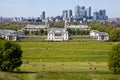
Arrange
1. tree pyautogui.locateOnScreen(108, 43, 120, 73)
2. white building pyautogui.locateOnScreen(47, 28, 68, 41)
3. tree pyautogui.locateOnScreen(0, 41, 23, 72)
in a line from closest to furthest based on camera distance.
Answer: tree pyautogui.locateOnScreen(0, 41, 23, 72)
tree pyautogui.locateOnScreen(108, 43, 120, 73)
white building pyautogui.locateOnScreen(47, 28, 68, 41)

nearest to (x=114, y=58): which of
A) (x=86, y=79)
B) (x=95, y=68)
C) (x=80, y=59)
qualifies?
(x=95, y=68)

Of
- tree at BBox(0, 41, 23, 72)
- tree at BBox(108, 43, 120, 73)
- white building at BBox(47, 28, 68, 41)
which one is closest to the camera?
tree at BBox(0, 41, 23, 72)

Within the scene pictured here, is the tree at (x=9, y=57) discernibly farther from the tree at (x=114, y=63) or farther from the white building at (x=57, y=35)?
the white building at (x=57, y=35)

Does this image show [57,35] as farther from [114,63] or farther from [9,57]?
[114,63]

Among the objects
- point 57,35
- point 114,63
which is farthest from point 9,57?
point 57,35

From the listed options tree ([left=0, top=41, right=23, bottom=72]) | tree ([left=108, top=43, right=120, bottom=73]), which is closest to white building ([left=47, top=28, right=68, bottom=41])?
tree ([left=0, top=41, right=23, bottom=72])

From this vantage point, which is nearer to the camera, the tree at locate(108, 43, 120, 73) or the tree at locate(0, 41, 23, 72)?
the tree at locate(0, 41, 23, 72)

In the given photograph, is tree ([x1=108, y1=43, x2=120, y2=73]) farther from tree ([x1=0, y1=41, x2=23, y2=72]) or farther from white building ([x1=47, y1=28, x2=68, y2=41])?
white building ([x1=47, y1=28, x2=68, y2=41])

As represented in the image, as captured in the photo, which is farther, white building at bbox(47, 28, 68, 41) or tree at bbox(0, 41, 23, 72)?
white building at bbox(47, 28, 68, 41)

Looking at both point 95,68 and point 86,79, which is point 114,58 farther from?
point 86,79

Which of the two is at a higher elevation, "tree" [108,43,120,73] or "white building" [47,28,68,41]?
"white building" [47,28,68,41]

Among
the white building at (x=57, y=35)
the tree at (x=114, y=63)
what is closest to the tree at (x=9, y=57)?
the tree at (x=114, y=63)
